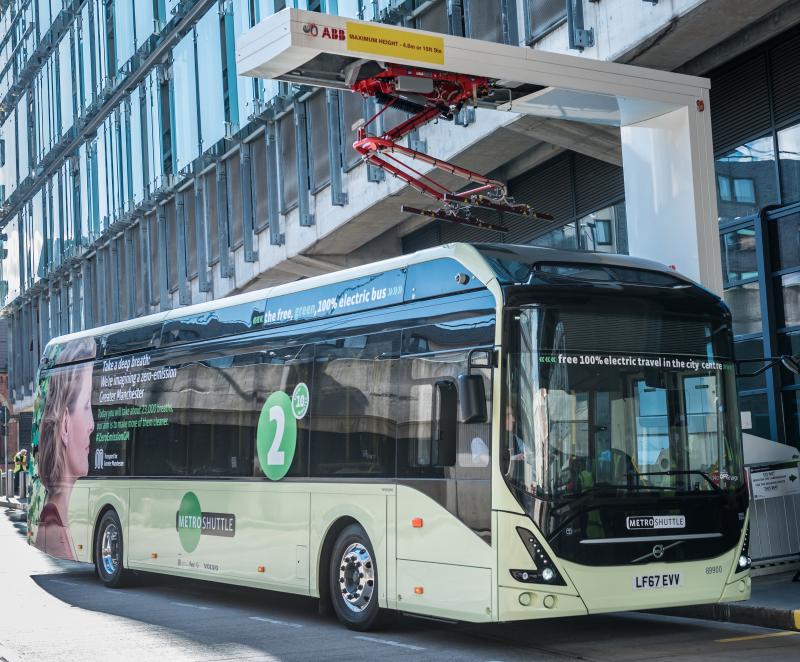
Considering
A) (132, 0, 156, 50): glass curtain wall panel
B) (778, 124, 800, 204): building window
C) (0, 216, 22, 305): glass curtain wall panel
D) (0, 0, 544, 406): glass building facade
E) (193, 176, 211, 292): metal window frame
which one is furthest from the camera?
(0, 216, 22, 305): glass curtain wall panel

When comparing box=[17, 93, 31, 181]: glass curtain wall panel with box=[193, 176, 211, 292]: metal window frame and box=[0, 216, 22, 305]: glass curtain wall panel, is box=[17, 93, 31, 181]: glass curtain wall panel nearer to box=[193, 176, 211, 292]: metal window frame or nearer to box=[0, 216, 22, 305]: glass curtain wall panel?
box=[0, 216, 22, 305]: glass curtain wall panel

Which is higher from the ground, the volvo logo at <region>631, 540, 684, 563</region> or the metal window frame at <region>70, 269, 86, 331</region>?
the metal window frame at <region>70, 269, 86, 331</region>

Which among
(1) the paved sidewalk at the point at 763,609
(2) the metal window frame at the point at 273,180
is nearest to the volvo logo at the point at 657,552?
(1) the paved sidewalk at the point at 763,609

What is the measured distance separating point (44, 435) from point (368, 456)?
9.01 m

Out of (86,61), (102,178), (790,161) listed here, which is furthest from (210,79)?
(790,161)

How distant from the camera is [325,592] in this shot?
11.6m

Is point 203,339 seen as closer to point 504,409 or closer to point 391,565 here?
point 391,565

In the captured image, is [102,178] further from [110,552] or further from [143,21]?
[110,552]

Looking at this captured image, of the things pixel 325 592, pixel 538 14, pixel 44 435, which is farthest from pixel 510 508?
pixel 44 435

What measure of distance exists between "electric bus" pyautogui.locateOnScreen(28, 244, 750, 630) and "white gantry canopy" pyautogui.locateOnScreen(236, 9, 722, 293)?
6.11 feet

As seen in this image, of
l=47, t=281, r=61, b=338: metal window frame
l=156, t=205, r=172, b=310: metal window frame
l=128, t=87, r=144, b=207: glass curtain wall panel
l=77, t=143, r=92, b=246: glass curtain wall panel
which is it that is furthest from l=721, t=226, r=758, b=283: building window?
A: l=47, t=281, r=61, b=338: metal window frame

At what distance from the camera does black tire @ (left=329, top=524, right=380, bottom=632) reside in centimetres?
1082

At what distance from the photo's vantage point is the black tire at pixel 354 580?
35.5 feet

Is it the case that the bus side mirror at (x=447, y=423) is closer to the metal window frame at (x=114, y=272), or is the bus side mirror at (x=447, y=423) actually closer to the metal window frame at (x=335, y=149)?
the metal window frame at (x=335, y=149)
